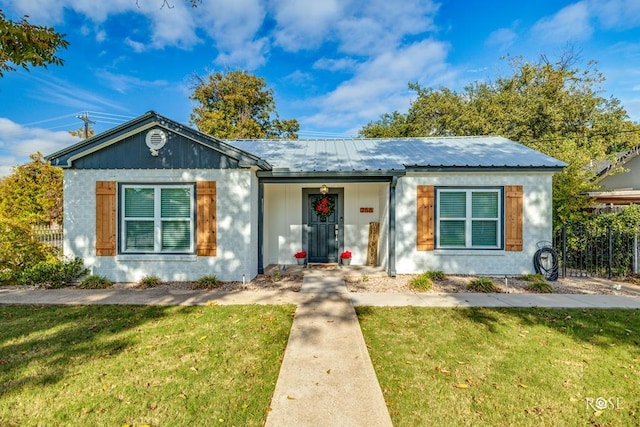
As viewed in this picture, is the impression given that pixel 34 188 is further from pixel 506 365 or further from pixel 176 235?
pixel 506 365

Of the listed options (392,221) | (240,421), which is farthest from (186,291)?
(392,221)

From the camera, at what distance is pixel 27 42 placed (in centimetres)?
514

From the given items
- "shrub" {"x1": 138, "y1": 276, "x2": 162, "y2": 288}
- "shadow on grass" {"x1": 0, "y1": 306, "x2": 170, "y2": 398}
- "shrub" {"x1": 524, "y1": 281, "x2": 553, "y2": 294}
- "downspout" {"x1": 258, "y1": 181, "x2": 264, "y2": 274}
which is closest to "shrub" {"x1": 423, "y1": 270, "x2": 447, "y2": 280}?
"shrub" {"x1": 524, "y1": 281, "x2": 553, "y2": 294}

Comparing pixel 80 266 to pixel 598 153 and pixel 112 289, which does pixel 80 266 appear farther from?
pixel 598 153

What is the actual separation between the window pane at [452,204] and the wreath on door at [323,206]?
10.6 ft

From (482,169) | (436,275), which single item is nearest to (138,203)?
(436,275)

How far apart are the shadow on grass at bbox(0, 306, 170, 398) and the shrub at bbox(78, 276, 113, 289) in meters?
1.43

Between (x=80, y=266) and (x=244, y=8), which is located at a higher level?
(x=244, y=8)

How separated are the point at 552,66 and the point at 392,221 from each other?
2405 centimetres

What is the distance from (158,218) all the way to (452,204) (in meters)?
7.51

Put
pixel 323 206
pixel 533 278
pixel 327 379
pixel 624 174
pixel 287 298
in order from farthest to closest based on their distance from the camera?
1. pixel 624 174
2. pixel 323 206
3. pixel 533 278
4. pixel 287 298
5. pixel 327 379

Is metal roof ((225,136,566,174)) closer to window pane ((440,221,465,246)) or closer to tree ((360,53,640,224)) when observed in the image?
window pane ((440,221,465,246))

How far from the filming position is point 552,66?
2212 cm

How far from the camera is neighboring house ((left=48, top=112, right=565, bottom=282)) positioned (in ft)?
23.2
